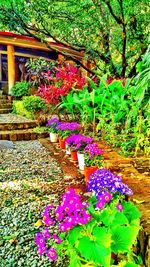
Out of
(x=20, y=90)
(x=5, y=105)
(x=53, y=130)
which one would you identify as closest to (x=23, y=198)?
(x=53, y=130)

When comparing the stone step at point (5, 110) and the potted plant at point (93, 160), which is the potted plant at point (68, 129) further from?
the stone step at point (5, 110)

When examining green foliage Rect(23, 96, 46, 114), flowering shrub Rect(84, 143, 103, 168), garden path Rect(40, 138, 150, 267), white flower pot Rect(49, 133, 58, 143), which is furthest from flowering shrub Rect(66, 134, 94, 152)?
green foliage Rect(23, 96, 46, 114)

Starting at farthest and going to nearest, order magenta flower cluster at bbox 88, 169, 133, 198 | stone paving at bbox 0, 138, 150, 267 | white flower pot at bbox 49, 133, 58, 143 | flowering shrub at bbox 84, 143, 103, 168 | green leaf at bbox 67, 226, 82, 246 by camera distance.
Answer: white flower pot at bbox 49, 133, 58, 143 < flowering shrub at bbox 84, 143, 103, 168 < stone paving at bbox 0, 138, 150, 267 < magenta flower cluster at bbox 88, 169, 133, 198 < green leaf at bbox 67, 226, 82, 246

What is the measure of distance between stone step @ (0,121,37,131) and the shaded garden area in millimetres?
25

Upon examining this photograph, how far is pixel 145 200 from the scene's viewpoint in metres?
1.76

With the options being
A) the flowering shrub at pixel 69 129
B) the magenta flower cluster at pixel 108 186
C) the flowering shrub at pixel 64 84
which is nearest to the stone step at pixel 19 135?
the flowering shrub at pixel 64 84

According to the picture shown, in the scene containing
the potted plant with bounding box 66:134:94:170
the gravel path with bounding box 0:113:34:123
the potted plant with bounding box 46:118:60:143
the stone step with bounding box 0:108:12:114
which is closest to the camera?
the potted plant with bounding box 66:134:94:170

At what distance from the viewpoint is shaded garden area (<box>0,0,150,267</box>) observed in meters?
1.35

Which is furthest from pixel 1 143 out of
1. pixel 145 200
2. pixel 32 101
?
pixel 145 200

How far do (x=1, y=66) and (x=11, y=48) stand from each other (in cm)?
238

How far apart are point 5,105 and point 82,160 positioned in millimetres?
7332

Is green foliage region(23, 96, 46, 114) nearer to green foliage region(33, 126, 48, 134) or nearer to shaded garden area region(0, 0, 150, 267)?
shaded garden area region(0, 0, 150, 267)

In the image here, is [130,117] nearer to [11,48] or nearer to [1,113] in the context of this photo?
[1,113]

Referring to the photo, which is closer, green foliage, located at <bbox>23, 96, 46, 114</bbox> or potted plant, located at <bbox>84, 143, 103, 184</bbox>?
potted plant, located at <bbox>84, 143, 103, 184</bbox>
